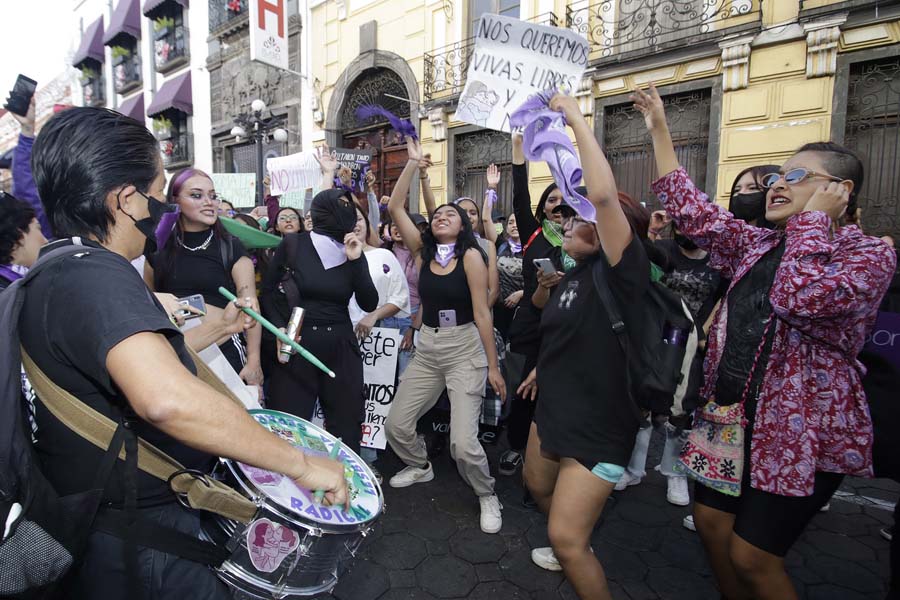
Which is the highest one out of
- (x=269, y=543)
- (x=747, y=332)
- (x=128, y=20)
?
(x=128, y=20)

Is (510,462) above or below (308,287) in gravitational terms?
below

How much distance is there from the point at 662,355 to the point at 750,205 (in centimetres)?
132

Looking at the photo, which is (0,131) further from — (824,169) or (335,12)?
(335,12)

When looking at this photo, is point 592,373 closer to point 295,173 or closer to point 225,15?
point 295,173

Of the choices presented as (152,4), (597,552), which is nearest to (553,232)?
(597,552)

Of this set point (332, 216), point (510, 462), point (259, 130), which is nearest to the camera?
point (332, 216)

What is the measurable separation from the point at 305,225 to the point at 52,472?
516cm

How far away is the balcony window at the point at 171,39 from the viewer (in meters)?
18.8

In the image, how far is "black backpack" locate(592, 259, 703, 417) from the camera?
1.87 m

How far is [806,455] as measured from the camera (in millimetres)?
1709

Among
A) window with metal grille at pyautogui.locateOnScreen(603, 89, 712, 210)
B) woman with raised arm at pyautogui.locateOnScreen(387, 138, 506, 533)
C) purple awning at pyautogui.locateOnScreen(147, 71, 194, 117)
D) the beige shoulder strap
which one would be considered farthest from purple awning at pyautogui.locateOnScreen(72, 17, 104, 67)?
the beige shoulder strap

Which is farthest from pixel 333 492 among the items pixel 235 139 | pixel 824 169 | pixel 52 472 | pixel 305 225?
pixel 235 139

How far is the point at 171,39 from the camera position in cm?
1927

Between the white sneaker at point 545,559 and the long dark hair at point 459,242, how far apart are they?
1.82 m
